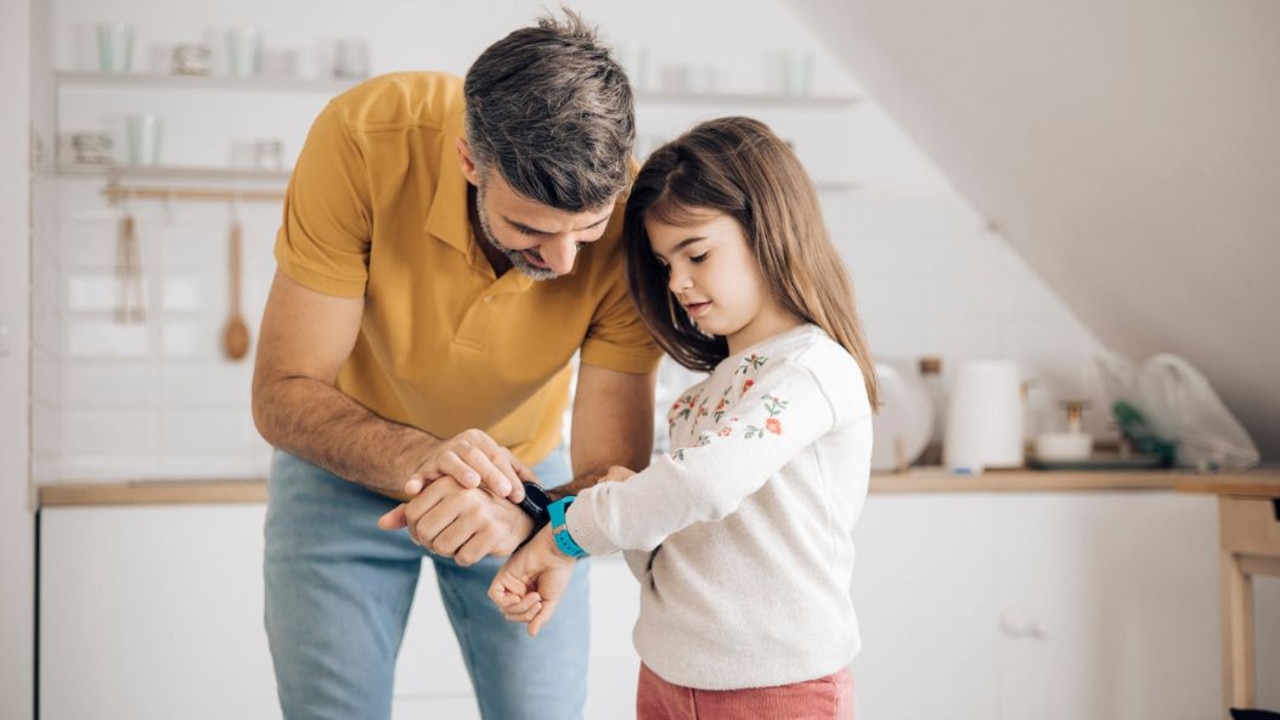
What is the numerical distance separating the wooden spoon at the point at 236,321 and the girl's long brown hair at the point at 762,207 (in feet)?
5.80

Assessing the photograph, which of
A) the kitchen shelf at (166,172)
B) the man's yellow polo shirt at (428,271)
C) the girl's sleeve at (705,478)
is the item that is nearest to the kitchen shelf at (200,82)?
the kitchen shelf at (166,172)

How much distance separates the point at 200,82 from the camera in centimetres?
302

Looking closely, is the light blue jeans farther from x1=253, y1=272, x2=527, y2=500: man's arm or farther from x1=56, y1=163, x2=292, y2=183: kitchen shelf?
x1=56, y1=163, x2=292, y2=183: kitchen shelf

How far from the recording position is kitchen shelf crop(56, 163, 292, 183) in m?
2.96

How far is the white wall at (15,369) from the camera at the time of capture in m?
2.52

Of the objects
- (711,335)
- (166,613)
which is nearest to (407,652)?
(166,613)

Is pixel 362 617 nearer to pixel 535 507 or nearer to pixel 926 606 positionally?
pixel 535 507

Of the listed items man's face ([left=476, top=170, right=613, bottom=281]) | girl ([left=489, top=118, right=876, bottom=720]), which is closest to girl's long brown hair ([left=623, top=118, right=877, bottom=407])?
girl ([left=489, top=118, right=876, bottom=720])

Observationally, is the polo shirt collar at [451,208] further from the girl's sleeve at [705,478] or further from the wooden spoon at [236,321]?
the wooden spoon at [236,321]

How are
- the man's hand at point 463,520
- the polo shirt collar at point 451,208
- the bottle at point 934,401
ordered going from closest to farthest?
the man's hand at point 463,520 → the polo shirt collar at point 451,208 → the bottle at point 934,401

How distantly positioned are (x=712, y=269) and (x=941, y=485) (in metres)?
1.59

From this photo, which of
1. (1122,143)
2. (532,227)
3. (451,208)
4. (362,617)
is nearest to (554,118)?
(532,227)

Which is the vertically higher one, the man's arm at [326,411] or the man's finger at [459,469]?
the man's arm at [326,411]

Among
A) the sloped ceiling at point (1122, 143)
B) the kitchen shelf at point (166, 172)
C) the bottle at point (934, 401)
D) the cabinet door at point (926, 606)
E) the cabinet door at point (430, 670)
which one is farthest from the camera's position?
the bottle at point (934, 401)
